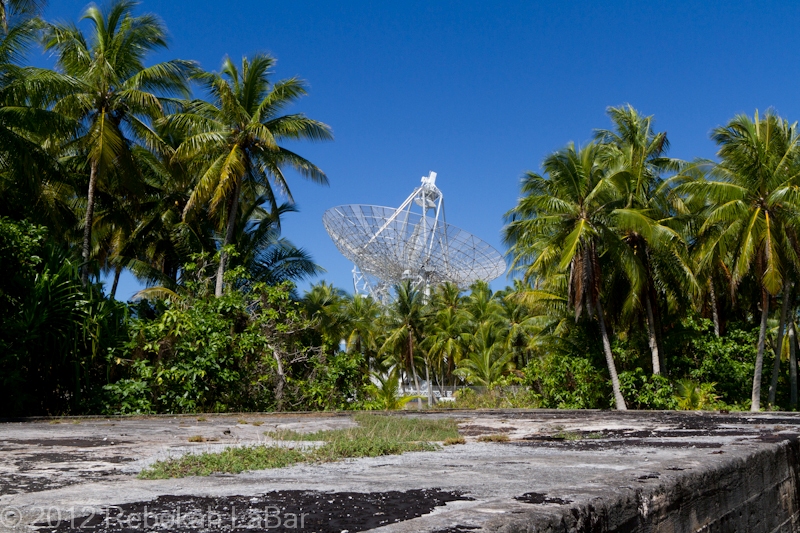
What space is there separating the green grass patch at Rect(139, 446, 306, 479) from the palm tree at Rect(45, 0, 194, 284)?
1432 centimetres

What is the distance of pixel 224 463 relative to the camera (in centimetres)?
380

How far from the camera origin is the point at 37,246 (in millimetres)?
11422

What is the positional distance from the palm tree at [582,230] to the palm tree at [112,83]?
11393mm

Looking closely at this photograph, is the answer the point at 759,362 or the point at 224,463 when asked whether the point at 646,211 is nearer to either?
the point at 759,362

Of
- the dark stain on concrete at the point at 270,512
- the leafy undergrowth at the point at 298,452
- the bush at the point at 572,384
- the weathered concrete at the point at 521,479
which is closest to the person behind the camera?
the dark stain on concrete at the point at 270,512

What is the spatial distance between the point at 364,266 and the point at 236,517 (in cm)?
3905

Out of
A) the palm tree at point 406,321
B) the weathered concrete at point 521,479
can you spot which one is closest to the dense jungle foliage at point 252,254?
the weathered concrete at point 521,479

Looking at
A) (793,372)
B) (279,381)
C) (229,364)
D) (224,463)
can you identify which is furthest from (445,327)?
(224,463)

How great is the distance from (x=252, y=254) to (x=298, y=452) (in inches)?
692

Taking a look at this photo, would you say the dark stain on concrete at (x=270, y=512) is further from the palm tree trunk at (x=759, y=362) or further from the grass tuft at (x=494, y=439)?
the palm tree trunk at (x=759, y=362)

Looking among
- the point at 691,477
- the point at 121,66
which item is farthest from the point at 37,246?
the point at 691,477

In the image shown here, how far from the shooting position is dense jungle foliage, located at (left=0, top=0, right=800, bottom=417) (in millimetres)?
12000

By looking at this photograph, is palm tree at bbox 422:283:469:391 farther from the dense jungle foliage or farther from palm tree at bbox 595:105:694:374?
palm tree at bbox 595:105:694:374

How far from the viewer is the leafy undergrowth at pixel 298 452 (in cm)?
371
